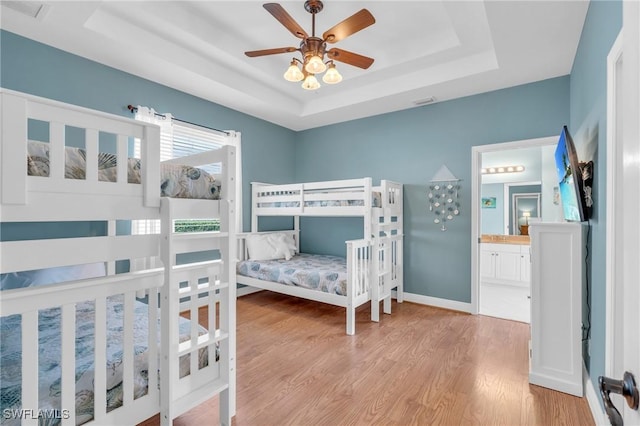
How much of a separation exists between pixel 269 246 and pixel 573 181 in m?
3.26

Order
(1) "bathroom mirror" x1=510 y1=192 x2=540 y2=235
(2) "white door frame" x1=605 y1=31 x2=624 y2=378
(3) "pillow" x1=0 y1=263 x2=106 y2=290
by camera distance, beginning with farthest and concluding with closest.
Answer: (1) "bathroom mirror" x1=510 y1=192 x2=540 y2=235 → (3) "pillow" x1=0 y1=263 x2=106 y2=290 → (2) "white door frame" x1=605 y1=31 x2=624 y2=378

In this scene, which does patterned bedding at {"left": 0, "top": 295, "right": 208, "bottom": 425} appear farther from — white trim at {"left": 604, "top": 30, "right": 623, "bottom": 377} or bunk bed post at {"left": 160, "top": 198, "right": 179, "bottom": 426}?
white trim at {"left": 604, "top": 30, "right": 623, "bottom": 377}

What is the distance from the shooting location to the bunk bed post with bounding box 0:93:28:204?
94cm

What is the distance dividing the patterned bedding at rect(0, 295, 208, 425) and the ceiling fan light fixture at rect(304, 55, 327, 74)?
186 cm

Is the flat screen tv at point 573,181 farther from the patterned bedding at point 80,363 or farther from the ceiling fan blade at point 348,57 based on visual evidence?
the patterned bedding at point 80,363

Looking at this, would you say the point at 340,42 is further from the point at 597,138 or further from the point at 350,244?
the point at 597,138

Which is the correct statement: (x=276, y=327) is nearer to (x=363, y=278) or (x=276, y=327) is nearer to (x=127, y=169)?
(x=363, y=278)

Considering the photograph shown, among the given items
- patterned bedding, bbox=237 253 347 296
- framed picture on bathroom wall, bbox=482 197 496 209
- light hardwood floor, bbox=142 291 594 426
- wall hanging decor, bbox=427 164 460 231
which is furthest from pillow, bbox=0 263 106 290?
framed picture on bathroom wall, bbox=482 197 496 209

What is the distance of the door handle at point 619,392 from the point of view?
1.74 feet

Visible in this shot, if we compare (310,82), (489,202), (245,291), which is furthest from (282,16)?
(489,202)

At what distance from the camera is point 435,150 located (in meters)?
3.75

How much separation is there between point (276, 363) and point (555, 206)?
15.4 feet

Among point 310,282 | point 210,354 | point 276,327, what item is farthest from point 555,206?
point 210,354

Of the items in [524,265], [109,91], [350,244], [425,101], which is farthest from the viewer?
[524,265]
